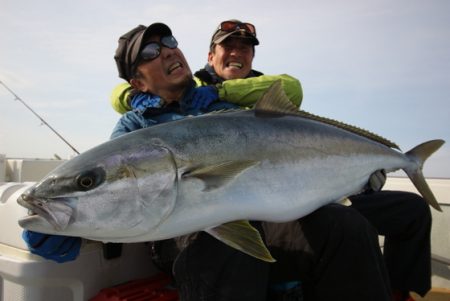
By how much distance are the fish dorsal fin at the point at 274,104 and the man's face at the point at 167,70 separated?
0.98 meters

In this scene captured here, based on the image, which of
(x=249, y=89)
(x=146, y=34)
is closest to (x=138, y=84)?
(x=146, y=34)

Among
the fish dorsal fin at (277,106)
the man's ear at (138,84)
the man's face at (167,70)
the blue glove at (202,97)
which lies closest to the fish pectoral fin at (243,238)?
the fish dorsal fin at (277,106)

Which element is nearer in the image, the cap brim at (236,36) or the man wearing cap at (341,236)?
the man wearing cap at (341,236)

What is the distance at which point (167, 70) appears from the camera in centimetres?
311

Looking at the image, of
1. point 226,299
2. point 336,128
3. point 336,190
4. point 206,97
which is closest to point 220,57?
point 206,97

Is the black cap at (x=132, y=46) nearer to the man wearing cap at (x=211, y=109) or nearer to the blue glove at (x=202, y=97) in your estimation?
the man wearing cap at (x=211, y=109)

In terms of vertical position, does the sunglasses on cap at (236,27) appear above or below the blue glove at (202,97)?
above

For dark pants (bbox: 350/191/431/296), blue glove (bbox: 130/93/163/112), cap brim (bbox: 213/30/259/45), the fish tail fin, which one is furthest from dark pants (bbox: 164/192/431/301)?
cap brim (bbox: 213/30/259/45)

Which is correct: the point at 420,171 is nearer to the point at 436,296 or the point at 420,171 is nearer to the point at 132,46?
the point at 436,296

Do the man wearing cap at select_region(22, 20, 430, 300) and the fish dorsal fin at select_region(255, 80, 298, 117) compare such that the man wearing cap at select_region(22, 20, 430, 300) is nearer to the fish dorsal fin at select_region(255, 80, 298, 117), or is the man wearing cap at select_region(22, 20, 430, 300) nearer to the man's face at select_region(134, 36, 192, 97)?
the man's face at select_region(134, 36, 192, 97)

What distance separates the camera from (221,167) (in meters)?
1.90

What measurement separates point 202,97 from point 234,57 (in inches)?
40.4

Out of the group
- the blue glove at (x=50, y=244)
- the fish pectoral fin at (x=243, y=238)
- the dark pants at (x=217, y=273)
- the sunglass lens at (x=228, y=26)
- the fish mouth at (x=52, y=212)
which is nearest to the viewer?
the fish mouth at (x=52, y=212)

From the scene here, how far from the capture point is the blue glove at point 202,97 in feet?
9.90
